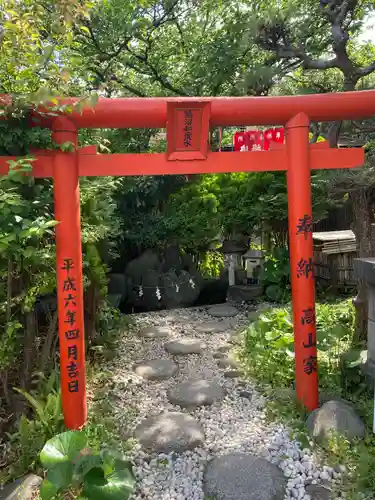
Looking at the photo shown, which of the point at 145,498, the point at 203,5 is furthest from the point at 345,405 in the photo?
the point at 203,5

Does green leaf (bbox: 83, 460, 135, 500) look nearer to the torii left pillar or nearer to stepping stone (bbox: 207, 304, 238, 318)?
the torii left pillar

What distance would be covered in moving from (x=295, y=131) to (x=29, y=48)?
8.45 ft

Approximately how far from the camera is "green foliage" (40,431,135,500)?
9.50 feet

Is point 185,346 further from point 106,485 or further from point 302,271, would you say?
point 106,485

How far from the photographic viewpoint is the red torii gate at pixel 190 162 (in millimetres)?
4031

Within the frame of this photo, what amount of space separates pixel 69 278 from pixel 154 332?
12.1ft

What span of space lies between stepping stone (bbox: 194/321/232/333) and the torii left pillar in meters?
3.69

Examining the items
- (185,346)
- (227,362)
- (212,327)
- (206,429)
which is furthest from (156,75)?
(206,429)

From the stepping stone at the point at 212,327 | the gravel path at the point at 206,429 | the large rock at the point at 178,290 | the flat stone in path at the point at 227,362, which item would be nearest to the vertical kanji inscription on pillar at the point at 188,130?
the gravel path at the point at 206,429

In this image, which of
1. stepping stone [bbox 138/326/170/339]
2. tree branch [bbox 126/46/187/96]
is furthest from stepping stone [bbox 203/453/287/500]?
tree branch [bbox 126/46/187/96]

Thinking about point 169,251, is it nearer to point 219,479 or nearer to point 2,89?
point 2,89

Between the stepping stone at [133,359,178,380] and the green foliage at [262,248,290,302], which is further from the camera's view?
the green foliage at [262,248,290,302]

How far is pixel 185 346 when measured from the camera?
6.76 meters

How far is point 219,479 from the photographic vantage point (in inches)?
138
